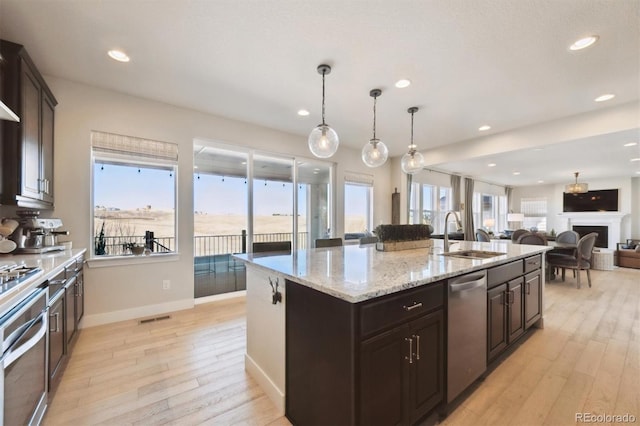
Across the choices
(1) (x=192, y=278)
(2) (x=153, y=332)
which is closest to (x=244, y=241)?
(1) (x=192, y=278)

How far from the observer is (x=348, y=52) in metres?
2.40

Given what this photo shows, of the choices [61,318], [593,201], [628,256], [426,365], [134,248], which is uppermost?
[593,201]

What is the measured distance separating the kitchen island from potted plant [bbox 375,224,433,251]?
540mm

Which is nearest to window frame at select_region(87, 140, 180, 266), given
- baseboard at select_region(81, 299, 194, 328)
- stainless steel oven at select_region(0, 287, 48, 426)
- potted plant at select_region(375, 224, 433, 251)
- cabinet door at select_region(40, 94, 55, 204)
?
cabinet door at select_region(40, 94, 55, 204)

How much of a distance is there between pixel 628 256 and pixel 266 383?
10065 millimetres

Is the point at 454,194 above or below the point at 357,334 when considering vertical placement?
above

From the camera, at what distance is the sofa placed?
6.96 meters

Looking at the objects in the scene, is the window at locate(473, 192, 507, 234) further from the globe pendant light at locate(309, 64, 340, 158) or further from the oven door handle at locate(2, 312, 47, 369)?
the oven door handle at locate(2, 312, 47, 369)

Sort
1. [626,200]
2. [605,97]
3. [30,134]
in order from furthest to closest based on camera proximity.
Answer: [626,200] < [605,97] < [30,134]

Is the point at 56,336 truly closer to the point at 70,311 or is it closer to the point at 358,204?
the point at 70,311

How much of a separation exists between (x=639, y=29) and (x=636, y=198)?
948 centimetres

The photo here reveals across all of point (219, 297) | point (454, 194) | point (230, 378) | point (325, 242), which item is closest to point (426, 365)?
point (230, 378)

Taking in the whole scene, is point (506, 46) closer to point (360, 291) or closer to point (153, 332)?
point (360, 291)

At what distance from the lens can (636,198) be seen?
813 cm
